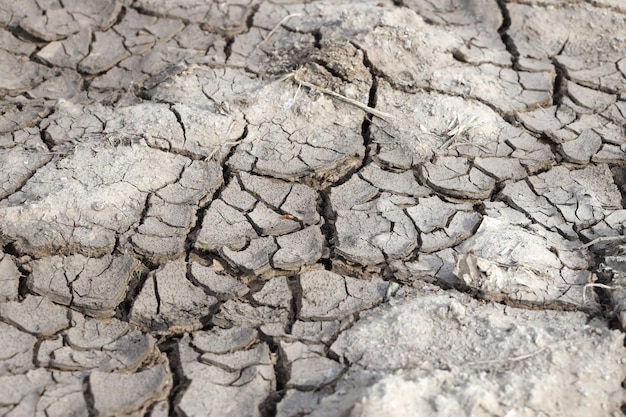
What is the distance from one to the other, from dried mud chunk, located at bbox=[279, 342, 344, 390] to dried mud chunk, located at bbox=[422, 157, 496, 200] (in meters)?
1.11

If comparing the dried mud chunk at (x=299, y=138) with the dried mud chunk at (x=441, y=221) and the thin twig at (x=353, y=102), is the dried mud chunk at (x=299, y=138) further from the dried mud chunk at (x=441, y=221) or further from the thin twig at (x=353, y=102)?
A: the dried mud chunk at (x=441, y=221)

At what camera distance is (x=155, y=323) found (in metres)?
2.97

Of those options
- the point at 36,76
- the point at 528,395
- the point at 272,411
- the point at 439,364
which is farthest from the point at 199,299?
the point at 36,76

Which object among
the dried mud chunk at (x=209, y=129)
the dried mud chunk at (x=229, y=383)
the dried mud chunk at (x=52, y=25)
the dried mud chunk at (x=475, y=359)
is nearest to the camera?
the dried mud chunk at (x=475, y=359)

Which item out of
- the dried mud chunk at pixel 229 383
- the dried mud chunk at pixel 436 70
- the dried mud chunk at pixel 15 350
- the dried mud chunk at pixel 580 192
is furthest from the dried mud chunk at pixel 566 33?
the dried mud chunk at pixel 15 350

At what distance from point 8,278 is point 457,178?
2.00 m

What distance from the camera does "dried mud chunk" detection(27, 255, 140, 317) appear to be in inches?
118

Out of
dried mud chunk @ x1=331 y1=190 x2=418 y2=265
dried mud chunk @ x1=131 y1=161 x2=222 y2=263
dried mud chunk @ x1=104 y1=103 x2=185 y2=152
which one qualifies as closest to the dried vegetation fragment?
dried mud chunk @ x1=331 y1=190 x2=418 y2=265

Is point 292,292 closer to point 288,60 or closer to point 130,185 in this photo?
point 130,185

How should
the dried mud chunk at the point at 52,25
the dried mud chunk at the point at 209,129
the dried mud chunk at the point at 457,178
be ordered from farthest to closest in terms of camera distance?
1. the dried mud chunk at the point at 52,25
2. the dried mud chunk at the point at 209,129
3. the dried mud chunk at the point at 457,178

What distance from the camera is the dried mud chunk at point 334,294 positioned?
2.98 metres

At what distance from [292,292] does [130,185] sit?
0.92m

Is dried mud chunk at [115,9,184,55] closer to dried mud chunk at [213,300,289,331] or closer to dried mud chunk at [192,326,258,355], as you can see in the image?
dried mud chunk at [213,300,289,331]

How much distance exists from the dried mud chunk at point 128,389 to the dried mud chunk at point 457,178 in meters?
1.54
